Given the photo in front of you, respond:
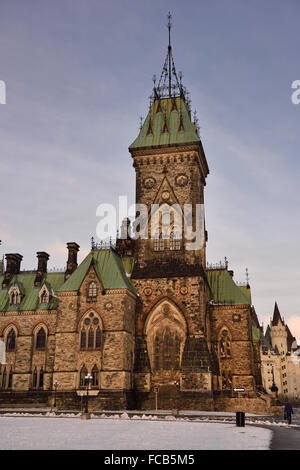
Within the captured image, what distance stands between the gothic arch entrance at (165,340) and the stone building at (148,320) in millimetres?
95

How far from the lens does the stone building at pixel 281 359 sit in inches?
4675

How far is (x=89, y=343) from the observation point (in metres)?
44.9

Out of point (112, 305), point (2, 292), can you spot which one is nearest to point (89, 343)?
point (112, 305)

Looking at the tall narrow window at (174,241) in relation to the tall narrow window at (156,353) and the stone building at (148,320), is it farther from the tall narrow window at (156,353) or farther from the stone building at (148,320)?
the tall narrow window at (156,353)

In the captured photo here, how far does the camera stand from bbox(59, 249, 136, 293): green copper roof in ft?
152

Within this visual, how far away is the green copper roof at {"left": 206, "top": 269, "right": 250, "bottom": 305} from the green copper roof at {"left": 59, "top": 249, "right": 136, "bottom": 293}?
32.5ft

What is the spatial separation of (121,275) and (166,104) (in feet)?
70.0

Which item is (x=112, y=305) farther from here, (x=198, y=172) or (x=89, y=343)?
(x=198, y=172)

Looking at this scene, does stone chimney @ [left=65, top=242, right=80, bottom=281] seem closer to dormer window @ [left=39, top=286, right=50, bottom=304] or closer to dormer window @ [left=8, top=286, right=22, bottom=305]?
dormer window @ [left=39, top=286, right=50, bottom=304]

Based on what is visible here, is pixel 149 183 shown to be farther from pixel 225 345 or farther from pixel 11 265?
pixel 11 265

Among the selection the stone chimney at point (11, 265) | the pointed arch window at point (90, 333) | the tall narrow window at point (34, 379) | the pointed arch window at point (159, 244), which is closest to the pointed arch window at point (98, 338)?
the pointed arch window at point (90, 333)

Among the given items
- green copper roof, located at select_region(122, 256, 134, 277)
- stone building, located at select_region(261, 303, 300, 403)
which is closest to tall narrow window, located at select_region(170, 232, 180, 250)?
green copper roof, located at select_region(122, 256, 134, 277)

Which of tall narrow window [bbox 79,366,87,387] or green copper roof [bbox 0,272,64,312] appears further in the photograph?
green copper roof [bbox 0,272,64,312]

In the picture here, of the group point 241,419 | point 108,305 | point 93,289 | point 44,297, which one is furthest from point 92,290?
point 241,419
